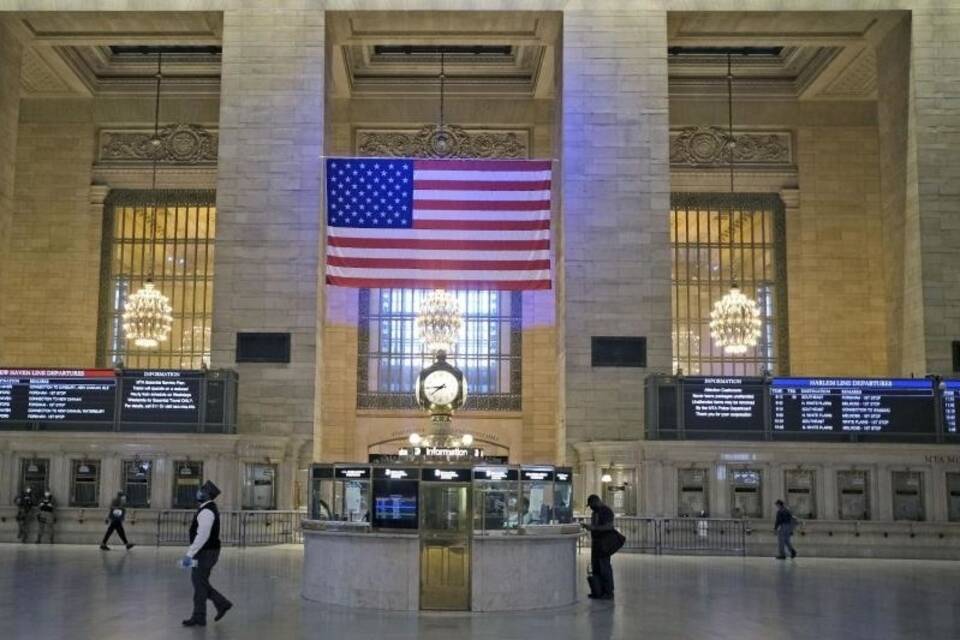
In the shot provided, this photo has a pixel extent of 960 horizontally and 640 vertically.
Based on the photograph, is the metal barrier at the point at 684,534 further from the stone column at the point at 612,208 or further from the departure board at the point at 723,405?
the stone column at the point at 612,208

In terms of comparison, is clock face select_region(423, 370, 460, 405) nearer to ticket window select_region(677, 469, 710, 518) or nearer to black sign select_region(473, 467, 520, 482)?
black sign select_region(473, 467, 520, 482)

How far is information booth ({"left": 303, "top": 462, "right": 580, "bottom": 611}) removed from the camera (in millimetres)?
10789

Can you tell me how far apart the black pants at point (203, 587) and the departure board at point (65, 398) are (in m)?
11.0

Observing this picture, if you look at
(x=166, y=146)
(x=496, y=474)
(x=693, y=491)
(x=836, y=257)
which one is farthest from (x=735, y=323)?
(x=496, y=474)

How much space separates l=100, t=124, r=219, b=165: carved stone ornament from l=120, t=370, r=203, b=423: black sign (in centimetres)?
1066

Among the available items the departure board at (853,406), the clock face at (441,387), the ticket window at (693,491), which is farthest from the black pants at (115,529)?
the departure board at (853,406)

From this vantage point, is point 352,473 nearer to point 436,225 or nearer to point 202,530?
point 202,530

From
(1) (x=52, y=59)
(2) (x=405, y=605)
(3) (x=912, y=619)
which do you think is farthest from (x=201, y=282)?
(3) (x=912, y=619)

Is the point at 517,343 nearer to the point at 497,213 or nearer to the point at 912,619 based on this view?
the point at 497,213

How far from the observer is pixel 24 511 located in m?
19.4

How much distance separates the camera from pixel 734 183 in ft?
96.6

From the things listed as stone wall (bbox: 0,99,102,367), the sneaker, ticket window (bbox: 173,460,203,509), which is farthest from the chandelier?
the sneaker

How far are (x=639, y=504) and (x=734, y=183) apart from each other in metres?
12.6

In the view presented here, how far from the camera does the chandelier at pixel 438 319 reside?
26.0 metres
